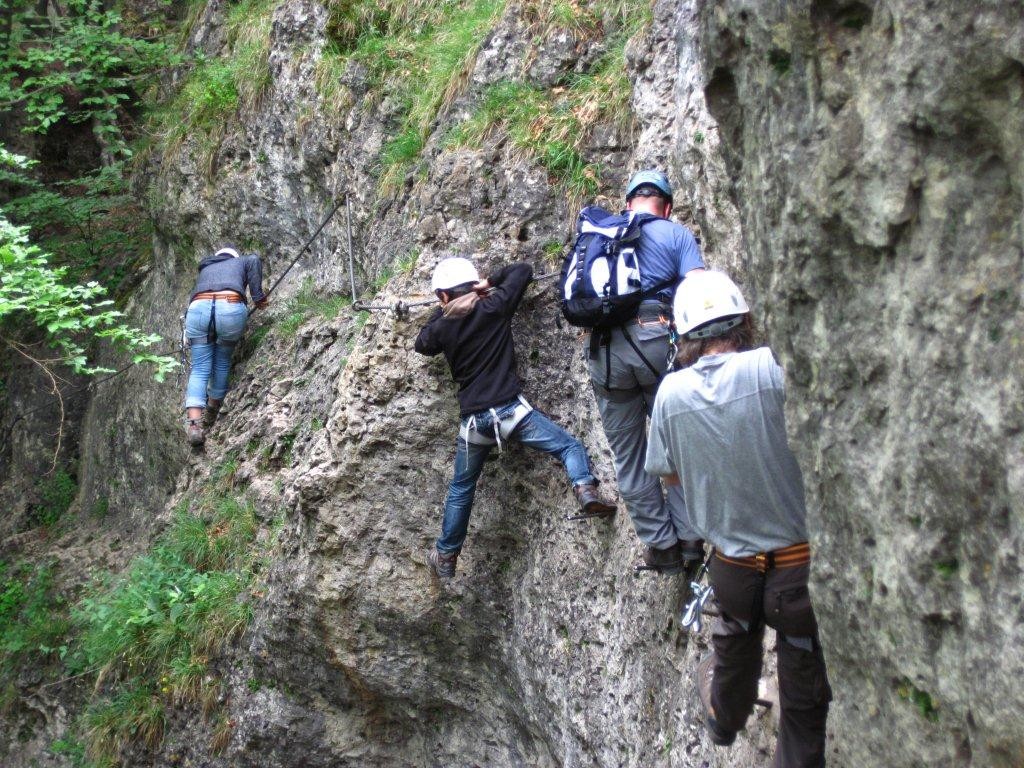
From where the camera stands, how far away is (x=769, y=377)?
12.0 feet

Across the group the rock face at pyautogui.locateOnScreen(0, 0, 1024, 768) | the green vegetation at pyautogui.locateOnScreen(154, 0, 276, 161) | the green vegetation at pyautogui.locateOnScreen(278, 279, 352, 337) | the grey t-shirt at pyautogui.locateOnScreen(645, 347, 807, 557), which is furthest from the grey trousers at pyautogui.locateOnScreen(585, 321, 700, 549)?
the green vegetation at pyautogui.locateOnScreen(154, 0, 276, 161)

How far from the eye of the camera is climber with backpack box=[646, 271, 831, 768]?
3648mm

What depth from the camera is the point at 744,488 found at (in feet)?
12.1

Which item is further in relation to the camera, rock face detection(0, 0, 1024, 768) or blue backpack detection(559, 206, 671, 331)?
blue backpack detection(559, 206, 671, 331)

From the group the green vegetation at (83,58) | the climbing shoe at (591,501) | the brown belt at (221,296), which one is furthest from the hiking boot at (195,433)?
the climbing shoe at (591,501)

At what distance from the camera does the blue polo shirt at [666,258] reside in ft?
16.9

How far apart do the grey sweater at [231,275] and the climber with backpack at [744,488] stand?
7600mm

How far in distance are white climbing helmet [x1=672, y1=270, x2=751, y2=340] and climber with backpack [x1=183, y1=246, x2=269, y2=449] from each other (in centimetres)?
765

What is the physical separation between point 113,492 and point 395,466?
6.75 m

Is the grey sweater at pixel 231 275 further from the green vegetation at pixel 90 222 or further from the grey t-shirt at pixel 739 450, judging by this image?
the grey t-shirt at pixel 739 450

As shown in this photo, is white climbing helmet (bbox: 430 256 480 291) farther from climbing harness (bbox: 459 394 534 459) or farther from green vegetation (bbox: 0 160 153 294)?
green vegetation (bbox: 0 160 153 294)

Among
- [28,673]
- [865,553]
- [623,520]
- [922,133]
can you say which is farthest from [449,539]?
[28,673]

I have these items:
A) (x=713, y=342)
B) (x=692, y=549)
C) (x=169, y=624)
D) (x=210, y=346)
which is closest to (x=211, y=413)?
(x=210, y=346)

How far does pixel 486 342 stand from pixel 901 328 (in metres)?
3.82
